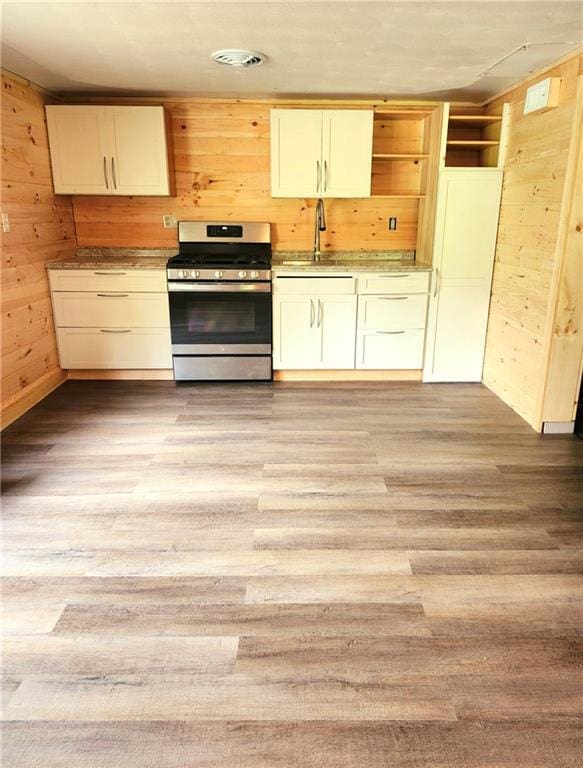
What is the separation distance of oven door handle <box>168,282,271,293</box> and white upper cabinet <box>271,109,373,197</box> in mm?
760

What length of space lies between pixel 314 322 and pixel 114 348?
63.6 inches

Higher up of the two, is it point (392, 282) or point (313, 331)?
point (392, 282)

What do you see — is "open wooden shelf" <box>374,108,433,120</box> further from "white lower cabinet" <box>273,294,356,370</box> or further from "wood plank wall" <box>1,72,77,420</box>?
"wood plank wall" <box>1,72,77,420</box>

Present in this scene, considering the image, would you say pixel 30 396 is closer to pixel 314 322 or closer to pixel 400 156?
pixel 314 322

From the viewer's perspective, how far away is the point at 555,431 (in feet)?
10.7

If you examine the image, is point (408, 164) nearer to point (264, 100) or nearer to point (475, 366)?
point (264, 100)

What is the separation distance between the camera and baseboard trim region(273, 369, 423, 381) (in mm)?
4285

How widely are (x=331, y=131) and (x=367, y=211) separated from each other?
2.52 ft

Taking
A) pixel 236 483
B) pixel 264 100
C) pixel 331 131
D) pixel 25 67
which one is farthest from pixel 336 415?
pixel 25 67

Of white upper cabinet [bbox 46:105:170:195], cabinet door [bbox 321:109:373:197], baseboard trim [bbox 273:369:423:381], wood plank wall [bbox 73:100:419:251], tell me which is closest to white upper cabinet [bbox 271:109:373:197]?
cabinet door [bbox 321:109:373:197]

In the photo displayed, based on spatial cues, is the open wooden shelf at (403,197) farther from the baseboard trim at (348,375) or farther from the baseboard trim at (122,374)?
the baseboard trim at (122,374)

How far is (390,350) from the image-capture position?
418 cm

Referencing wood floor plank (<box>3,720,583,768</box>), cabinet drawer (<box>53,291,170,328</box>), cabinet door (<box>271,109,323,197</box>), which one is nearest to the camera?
wood floor plank (<box>3,720,583,768</box>)

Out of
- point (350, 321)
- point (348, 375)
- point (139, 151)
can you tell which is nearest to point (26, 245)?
point (139, 151)
